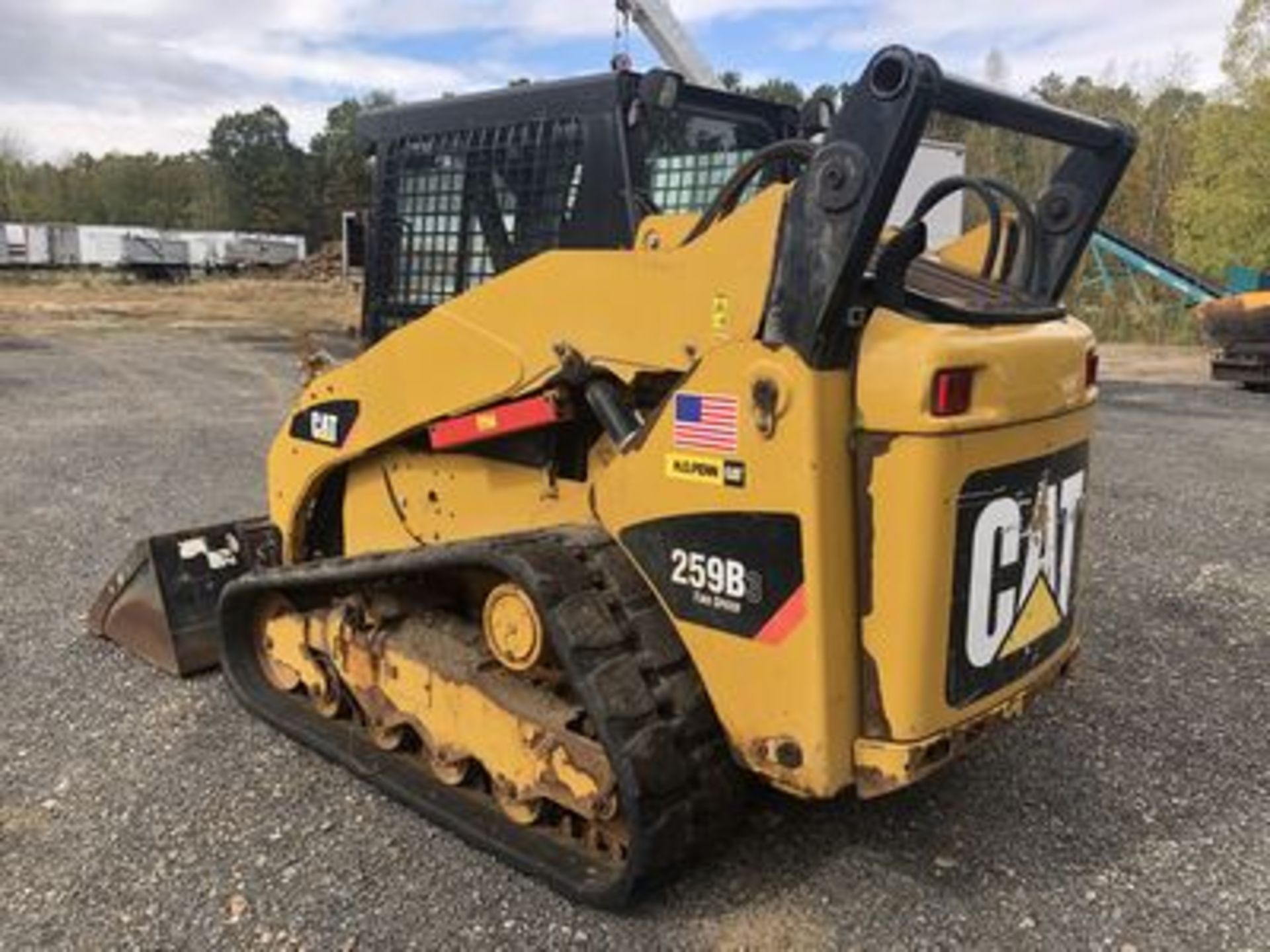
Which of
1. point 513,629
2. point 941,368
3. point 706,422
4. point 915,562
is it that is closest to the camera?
point 941,368

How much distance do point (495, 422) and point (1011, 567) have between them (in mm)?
1449

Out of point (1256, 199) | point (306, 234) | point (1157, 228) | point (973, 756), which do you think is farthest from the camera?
point (306, 234)

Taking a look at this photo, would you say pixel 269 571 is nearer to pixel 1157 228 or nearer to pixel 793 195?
pixel 793 195

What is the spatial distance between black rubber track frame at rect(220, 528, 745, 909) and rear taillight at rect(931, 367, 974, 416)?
89cm

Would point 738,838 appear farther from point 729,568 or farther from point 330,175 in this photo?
point 330,175

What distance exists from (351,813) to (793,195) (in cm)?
225

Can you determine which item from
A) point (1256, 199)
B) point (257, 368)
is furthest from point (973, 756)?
point (1256, 199)

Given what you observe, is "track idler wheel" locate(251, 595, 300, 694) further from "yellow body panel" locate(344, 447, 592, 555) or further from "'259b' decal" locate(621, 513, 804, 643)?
"'259b' decal" locate(621, 513, 804, 643)

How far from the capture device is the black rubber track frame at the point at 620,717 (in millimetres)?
2822

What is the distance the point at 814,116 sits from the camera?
3.95 m

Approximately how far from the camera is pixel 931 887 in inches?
125

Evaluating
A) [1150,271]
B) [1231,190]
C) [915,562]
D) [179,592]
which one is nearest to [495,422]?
[915,562]

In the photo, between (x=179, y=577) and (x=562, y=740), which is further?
(x=179, y=577)

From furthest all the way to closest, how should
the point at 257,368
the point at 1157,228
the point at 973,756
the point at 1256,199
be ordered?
1. the point at 1157,228
2. the point at 1256,199
3. the point at 257,368
4. the point at 973,756
